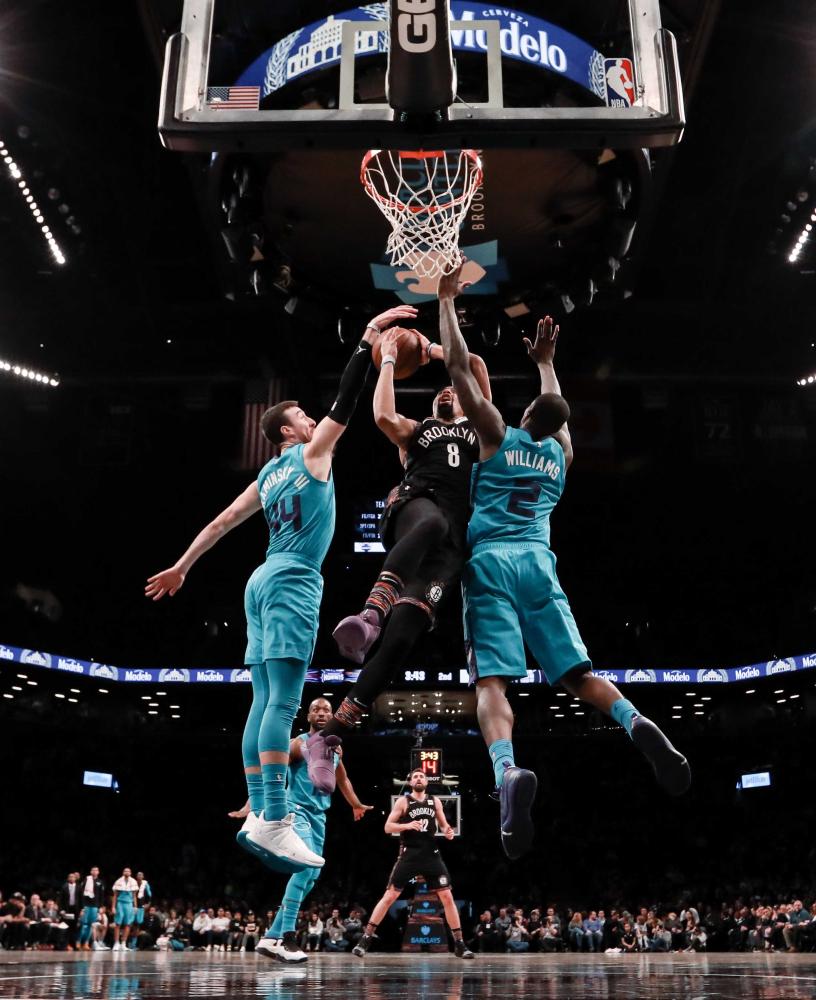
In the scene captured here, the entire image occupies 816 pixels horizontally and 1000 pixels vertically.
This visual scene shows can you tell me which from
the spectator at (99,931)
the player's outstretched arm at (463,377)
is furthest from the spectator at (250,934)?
the player's outstretched arm at (463,377)

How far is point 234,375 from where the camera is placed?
18109 millimetres

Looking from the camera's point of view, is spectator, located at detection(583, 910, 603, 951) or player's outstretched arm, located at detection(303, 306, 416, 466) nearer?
player's outstretched arm, located at detection(303, 306, 416, 466)

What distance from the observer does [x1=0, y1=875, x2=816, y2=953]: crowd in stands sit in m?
17.8

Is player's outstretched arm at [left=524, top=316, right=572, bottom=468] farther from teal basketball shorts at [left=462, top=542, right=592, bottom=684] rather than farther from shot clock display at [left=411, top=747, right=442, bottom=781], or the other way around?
shot clock display at [left=411, top=747, right=442, bottom=781]

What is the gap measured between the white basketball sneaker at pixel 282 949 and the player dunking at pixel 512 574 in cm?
270

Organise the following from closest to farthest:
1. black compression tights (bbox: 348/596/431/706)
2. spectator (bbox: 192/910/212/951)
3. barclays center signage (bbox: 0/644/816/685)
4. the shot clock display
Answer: black compression tights (bbox: 348/596/431/706), the shot clock display, spectator (bbox: 192/910/212/951), barclays center signage (bbox: 0/644/816/685)

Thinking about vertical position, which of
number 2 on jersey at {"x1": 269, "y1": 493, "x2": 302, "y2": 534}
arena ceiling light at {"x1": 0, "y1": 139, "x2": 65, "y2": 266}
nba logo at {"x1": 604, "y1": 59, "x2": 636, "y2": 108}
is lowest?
number 2 on jersey at {"x1": 269, "y1": 493, "x2": 302, "y2": 534}

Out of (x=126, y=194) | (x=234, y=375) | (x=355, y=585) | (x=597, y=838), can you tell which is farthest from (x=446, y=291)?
(x=597, y=838)

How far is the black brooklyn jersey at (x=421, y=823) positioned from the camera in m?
10.1

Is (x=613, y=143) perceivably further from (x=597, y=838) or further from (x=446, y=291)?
(x=597, y=838)

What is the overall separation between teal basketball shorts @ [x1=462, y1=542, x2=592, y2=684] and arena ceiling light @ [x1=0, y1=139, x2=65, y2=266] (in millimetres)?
10247

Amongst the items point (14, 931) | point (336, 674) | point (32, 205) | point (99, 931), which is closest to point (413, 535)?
point (32, 205)

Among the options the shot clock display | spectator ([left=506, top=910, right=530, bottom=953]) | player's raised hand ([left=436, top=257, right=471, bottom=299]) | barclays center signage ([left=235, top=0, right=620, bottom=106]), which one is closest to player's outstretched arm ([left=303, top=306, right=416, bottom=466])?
player's raised hand ([left=436, top=257, right=471, bottom=299])

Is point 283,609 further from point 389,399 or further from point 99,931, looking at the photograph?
point 99,931
